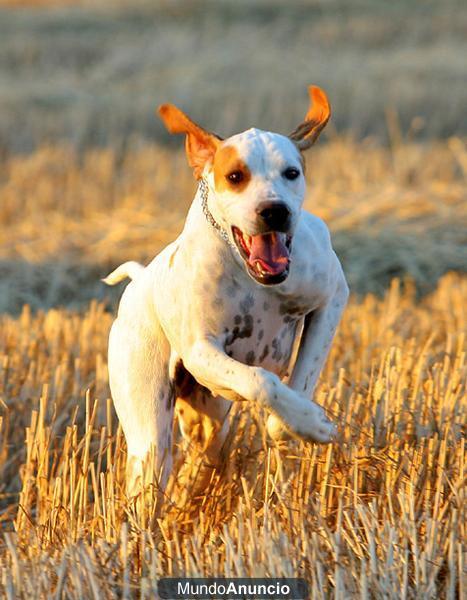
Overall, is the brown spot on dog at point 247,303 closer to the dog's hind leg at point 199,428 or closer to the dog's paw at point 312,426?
the dog's paw at point 312,426

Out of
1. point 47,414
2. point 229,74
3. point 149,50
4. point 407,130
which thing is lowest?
point 47,414

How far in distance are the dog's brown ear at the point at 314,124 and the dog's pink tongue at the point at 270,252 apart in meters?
0.35

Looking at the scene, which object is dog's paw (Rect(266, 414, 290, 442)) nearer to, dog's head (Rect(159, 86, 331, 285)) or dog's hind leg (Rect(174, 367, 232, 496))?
dog's head (Rect(159, 86, 331, 285))

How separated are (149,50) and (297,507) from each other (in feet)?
46.9

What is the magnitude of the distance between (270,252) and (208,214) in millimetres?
345

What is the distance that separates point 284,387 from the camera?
11.8 ft

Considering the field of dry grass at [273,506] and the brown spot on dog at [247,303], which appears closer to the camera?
the field of dry grass at [273,506]

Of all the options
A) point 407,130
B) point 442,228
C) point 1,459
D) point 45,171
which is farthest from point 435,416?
point 407,130

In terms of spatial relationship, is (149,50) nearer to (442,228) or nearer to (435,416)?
(442,228)

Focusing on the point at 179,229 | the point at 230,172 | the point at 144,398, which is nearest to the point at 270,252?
the point at 230,172

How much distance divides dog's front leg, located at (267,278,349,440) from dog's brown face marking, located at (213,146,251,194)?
2.05 feet

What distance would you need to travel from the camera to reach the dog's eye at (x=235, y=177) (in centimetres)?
355

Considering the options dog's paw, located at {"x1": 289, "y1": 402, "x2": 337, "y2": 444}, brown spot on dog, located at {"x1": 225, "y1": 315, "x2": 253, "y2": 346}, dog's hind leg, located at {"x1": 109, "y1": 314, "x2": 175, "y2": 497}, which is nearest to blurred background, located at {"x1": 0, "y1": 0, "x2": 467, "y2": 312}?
dog's hind leg, located at {"x1": 109, "y1": 314, "x2": 175, "y2": 497}

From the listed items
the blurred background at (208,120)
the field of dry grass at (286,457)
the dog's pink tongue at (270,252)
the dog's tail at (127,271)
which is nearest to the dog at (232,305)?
the dog's pink tongue at (270,252)
